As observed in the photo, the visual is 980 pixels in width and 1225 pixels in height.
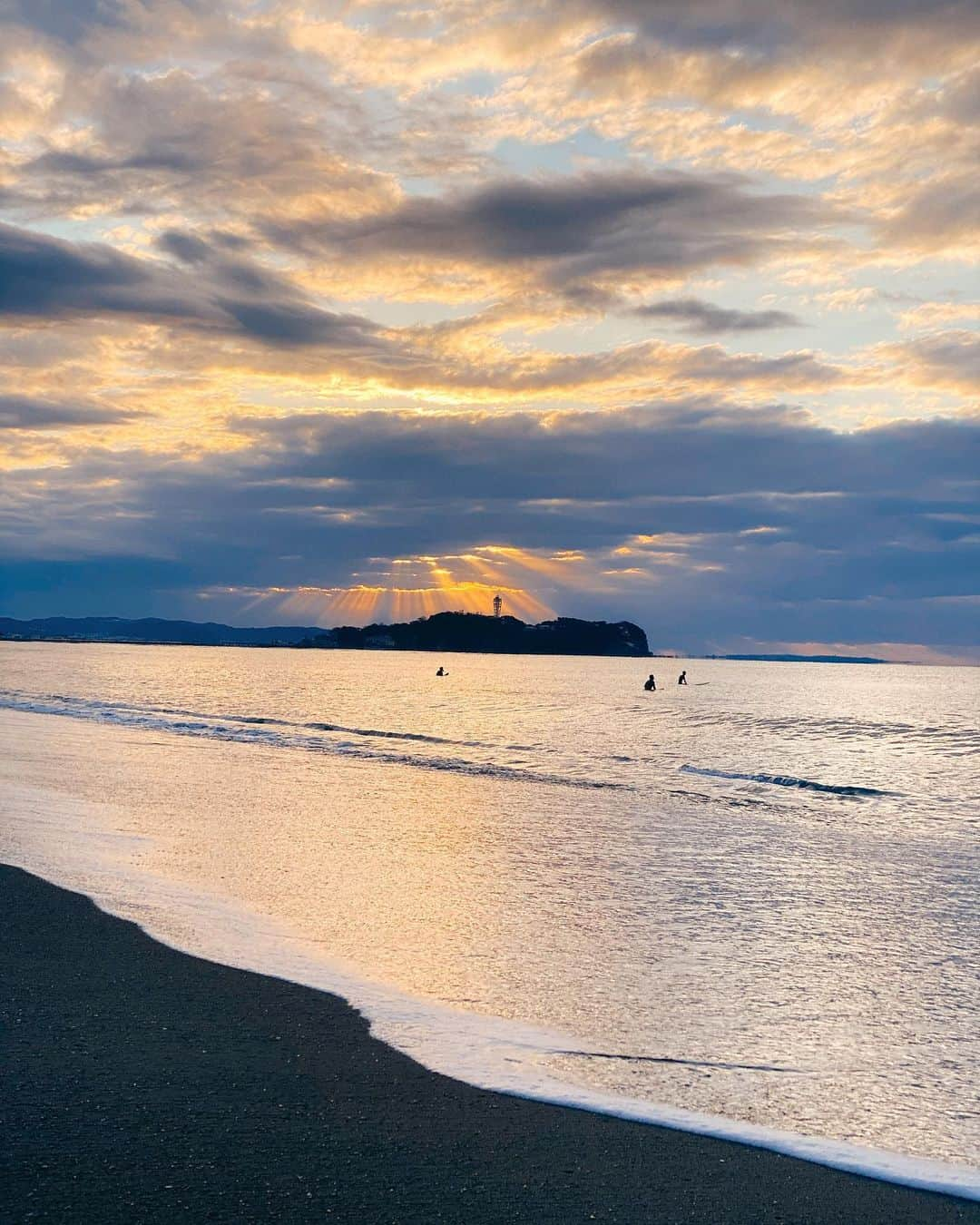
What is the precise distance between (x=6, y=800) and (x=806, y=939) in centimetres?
1431

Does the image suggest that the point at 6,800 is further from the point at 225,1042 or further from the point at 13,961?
the point at 225,1042

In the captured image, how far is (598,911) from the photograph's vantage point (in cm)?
1204

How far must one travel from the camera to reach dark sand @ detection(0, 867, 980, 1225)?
4.59 m

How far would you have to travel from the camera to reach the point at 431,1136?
5.38 metres

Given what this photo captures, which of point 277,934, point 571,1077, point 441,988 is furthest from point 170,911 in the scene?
point 571,1077

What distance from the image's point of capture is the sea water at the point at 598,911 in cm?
665

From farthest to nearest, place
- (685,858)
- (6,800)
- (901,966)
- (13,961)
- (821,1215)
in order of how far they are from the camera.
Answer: (6,800) → (685,858) → (901,966) → (13,961) → (821,1215)

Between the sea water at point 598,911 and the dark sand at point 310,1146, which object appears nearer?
the dark sand at point 310,1146

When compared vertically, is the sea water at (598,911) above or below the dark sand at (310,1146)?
below

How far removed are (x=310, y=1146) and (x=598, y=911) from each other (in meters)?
7.25

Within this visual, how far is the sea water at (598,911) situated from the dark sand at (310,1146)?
427 mm

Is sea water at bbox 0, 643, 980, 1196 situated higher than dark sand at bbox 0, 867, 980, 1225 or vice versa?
dark sand at bbox 0, 867, 980, 1225

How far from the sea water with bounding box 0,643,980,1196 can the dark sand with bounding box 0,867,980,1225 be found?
43cm

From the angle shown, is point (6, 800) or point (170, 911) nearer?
point (170, 911)
